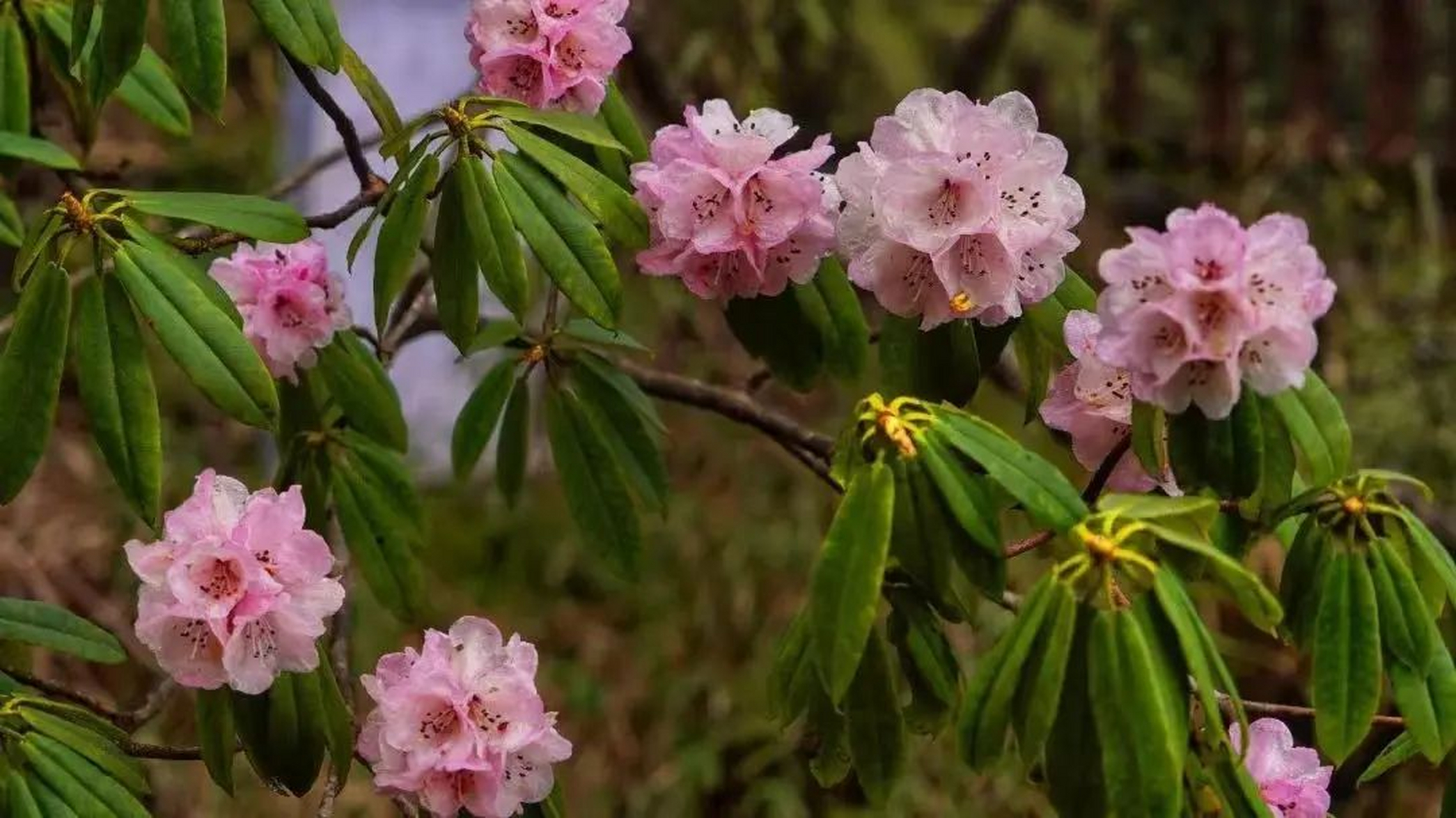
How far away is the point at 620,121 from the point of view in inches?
30.3

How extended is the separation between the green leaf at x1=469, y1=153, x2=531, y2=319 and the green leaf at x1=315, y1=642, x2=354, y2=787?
187 millimetres

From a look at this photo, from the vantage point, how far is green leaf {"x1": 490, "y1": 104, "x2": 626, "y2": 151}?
63 cm

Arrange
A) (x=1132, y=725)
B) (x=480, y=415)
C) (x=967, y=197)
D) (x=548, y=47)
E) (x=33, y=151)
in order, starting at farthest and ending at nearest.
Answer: (x=480, y=415) < (x=33, y=151) < (x=548, y=47) < (x=967, y=197) < (x=1132, y=725)

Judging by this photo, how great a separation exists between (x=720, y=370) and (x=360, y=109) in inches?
25.2

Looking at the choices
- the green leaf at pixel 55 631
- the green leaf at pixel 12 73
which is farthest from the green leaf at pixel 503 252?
the green leaf at pixel 12 73

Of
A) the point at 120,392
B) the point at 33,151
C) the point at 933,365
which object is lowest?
the point at 933,365

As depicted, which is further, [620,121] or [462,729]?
[620,121]

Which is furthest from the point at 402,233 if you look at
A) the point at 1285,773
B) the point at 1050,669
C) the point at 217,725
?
the point at 1285,773

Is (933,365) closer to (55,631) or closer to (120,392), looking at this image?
(120,392)

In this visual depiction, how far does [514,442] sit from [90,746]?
0.39 metres

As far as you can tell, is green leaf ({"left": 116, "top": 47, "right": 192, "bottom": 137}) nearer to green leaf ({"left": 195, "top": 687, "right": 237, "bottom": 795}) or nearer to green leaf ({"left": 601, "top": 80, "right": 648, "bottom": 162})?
green leaf ({"left": 601, "top": 80, "right": 648, "bottom": 162})

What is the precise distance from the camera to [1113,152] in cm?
262

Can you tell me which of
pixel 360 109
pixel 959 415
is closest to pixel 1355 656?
pixel 959 415

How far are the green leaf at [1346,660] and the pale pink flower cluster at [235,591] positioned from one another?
41 centimetres
